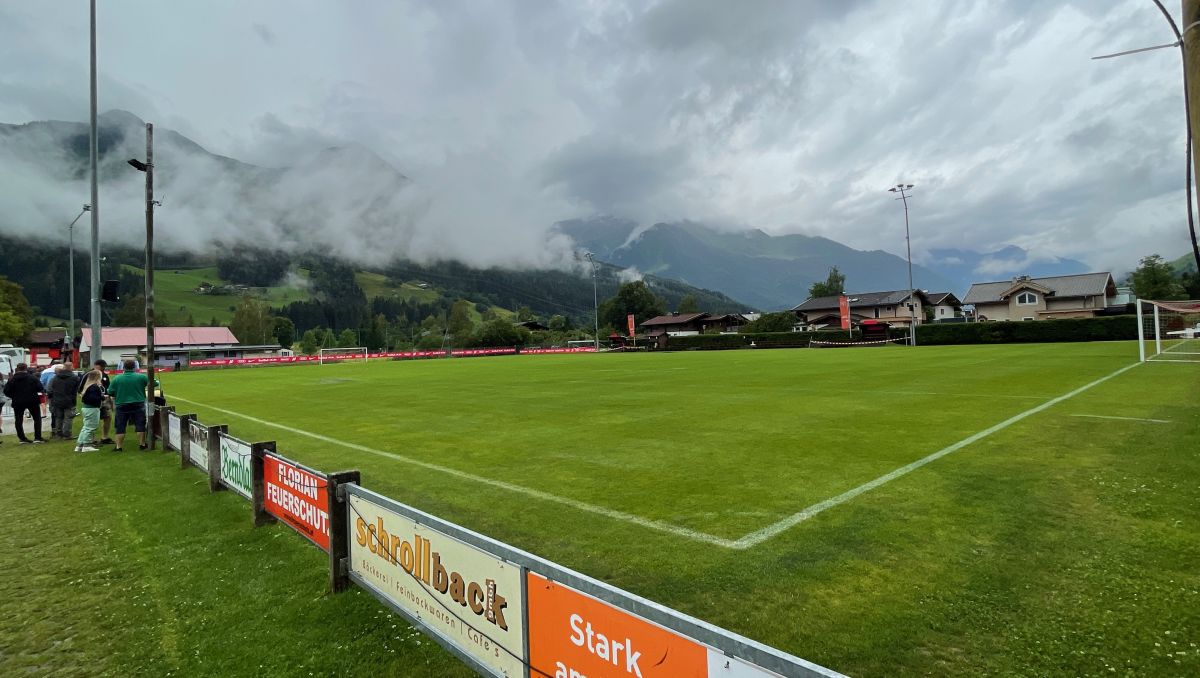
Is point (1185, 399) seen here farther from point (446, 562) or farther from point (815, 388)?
point (446, 562)

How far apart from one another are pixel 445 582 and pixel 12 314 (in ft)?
309

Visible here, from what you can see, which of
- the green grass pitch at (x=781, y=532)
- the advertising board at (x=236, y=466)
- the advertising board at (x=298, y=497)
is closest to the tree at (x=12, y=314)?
the green grass pitch at (x=781, y=532)

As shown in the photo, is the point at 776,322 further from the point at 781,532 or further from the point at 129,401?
the point at 781,532

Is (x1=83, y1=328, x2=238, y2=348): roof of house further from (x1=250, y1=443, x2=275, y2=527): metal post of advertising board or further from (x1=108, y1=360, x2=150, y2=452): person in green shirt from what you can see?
(x1=250, y1=443, x2=275, y2=527): metal post of advertising board

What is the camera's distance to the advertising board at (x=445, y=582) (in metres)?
2.82

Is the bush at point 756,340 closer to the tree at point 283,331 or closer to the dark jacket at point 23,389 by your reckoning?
the dark jacket at point 23,389

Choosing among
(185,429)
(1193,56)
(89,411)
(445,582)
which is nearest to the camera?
(1193,56)

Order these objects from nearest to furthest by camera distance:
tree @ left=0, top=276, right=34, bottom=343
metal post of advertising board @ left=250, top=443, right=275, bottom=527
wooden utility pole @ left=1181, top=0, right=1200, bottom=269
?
wooden utility pole @ left=1181, top=0, right=1200, bottom=269, metal post of advertising board @ left=250, top=443, right=275, bottom=527, tree @ left=0, top=276, right=34, bottom=343

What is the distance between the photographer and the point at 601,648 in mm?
2266

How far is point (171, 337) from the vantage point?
9812cm

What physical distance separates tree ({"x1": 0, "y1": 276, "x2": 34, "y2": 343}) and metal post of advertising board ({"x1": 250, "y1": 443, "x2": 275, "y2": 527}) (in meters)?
86.2

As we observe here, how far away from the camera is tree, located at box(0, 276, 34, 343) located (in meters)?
65.3

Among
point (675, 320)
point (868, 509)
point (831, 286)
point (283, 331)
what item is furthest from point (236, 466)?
point (283, 331)

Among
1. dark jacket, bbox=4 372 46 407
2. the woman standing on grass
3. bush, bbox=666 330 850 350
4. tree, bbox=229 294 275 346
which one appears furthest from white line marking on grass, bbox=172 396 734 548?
tree, bbox=229 294 275 346
